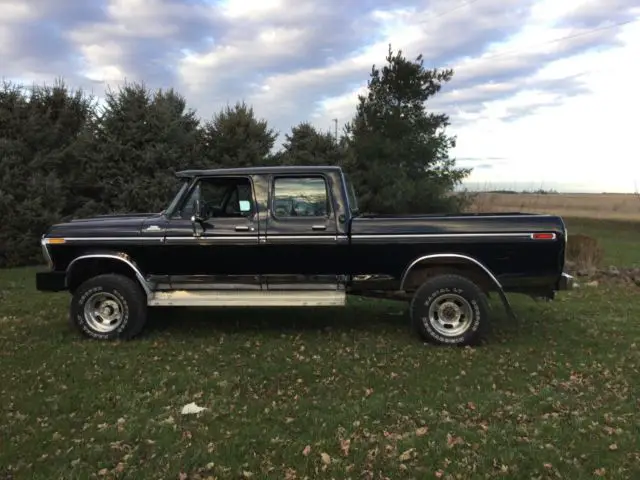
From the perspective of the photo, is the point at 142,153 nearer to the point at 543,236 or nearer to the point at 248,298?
the point at 248,298

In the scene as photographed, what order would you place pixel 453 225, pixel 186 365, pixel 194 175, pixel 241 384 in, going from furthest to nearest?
pixel 194 175 → pixel 453 225 → pixel 186 365 → pixel 241 384

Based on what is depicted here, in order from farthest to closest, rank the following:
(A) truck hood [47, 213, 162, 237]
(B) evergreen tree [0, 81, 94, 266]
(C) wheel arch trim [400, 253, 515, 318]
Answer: (B) evergreen tree [0, 81, 94, 266] < (A) truck hood [47, 213, 162, 237] < (C) wheel arch trim [400, 253, 515, 318]

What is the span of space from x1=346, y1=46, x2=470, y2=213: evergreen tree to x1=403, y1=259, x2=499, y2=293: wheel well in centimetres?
1012

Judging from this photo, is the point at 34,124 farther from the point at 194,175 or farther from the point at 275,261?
the point at 275,261

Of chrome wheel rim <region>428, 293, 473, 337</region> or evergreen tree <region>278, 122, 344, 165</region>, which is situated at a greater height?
evergreen tree <region>278, 122, 344, 165</region>

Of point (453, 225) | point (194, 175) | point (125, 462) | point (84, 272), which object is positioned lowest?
point (125, 462)

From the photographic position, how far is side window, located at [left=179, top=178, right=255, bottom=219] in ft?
23.4

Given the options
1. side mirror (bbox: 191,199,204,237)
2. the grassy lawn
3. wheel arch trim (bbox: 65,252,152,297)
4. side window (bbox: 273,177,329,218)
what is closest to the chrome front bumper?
the grassy lawn

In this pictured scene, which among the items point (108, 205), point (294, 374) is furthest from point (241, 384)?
point (108, 205)

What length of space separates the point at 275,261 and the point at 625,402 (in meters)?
3.80

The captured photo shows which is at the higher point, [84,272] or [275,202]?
[275,202]

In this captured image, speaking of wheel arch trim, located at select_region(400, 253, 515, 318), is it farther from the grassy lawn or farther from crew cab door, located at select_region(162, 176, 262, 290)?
crew cab door, located at select_region(162, 176, 262, 290)

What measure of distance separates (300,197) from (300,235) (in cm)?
49

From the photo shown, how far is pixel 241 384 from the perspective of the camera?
5609 mm
